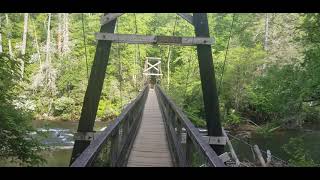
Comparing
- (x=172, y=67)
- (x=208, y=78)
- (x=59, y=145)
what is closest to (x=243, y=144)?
(x=59, y=145)

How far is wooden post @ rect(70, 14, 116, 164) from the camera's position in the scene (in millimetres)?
6488

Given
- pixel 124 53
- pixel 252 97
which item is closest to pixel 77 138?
pixel 252 97

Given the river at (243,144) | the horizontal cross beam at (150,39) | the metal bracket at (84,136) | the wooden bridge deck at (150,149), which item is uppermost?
the horizontal cross beam at (150,39)

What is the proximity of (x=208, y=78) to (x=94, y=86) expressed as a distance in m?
1.68

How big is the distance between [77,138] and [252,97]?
20.0 metres

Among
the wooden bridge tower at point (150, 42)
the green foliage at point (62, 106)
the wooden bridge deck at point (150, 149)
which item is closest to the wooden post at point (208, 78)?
the wooden bridge tower at point (150, 42)

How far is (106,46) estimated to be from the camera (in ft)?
21.3

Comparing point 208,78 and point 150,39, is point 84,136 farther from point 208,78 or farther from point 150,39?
point 208,78

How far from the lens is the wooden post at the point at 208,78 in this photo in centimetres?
639

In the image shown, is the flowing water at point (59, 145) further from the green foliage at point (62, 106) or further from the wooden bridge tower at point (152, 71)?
the wooden bridge tower at point (152, 71)

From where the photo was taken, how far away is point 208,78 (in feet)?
21.4

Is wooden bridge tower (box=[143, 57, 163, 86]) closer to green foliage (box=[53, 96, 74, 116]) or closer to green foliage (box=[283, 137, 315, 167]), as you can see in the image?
green foliage (box=[53, 96, 74, 116])

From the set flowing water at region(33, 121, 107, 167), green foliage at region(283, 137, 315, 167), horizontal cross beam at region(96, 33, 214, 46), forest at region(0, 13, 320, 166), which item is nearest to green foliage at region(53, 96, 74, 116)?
forest at region(0, 13, 320, 166)

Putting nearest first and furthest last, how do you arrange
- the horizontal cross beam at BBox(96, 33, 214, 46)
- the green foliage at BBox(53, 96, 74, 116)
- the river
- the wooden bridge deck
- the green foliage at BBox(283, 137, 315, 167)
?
1. the wooden bridge deck
2. the horizontal cross beam at BBox(96, 33, 214, 46)
3. the green foliage at BBox(283, 137, 315, 167)
4. the river
5. the green foliage at BBox(53, 96, 74, 116)
